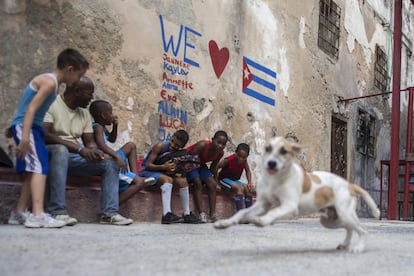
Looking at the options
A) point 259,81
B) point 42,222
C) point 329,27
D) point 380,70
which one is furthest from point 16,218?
point 380,70

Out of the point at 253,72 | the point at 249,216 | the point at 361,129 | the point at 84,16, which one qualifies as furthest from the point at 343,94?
the point at 249,216

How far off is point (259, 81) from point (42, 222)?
4810 millimetres

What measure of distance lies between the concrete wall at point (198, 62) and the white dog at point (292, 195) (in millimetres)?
1435

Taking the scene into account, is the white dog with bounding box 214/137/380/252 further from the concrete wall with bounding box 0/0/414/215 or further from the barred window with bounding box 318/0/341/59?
the barred window with bounding box 318/0/341/59

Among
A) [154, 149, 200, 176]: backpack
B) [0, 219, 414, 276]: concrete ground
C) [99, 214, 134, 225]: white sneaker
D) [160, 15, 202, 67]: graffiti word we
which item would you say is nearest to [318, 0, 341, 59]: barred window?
[160, 15, 202, 67]: graffiti word we

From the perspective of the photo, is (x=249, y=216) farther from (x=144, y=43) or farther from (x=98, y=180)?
(x=144, y=43)

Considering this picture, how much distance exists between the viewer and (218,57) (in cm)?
707

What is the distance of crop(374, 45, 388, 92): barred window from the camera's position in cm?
1240

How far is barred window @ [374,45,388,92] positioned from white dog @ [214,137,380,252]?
9.76 metres

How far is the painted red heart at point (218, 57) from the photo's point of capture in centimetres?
695

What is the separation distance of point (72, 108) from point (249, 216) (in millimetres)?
2153

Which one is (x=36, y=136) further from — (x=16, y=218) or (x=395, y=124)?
(x=395, y=124)

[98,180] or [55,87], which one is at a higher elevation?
[55,87]

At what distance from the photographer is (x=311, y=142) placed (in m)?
9.46
